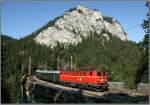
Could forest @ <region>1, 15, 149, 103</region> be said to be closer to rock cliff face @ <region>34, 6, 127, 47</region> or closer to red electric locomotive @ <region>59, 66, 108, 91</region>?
red electric locomotive @ <region>59, 66, 108, 91</region>

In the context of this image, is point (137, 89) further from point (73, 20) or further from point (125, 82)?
point (73, 20)

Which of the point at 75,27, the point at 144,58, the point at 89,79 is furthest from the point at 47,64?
the point at 75,27

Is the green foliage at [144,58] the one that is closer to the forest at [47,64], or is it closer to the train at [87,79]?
the forest at [47,64]

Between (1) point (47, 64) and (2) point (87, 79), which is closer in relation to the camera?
(2) point (87, 79)

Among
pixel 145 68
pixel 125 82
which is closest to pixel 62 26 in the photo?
pixel 125 82

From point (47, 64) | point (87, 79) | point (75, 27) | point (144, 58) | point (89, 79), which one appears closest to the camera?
point (144, 58)

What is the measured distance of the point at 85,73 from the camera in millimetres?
32406

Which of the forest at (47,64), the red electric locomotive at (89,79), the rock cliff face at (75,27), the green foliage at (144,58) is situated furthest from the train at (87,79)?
the rock cliff face at (75,27)

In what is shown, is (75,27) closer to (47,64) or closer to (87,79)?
(47,64)

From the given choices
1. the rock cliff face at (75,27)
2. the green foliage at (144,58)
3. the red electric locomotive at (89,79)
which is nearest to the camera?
the green foliage at (144,58)

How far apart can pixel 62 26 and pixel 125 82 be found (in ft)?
326

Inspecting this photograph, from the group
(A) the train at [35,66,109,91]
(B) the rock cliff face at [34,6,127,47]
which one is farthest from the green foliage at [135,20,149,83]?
(B) the rock cliff face at [34,6,127,47]

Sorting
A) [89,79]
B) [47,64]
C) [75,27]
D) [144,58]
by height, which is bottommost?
[89,79]

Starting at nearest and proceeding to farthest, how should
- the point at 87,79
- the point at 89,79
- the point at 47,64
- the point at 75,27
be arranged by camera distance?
the point at 87,79 < the point at 89,79 < the point at 47,64 < the point at 75,27
